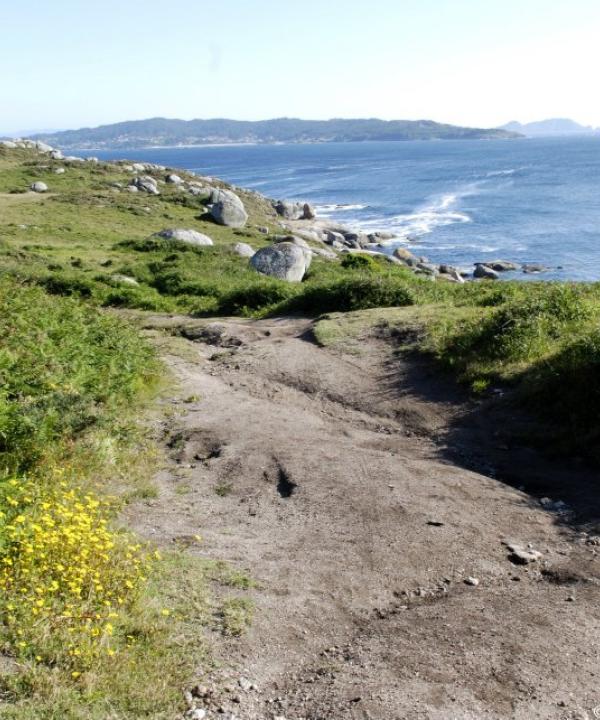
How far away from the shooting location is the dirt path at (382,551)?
237 inches

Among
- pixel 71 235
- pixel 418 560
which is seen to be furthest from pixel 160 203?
Answer: pixel 418 560

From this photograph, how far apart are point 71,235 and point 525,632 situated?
42.8m

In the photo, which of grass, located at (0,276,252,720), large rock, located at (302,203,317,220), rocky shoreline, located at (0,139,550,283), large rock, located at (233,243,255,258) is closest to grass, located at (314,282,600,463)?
grass, located at (0,276,252,720)

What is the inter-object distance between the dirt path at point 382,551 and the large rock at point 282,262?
19.4 meters

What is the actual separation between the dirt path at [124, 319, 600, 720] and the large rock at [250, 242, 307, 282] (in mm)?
19353

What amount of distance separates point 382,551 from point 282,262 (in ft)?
88.2

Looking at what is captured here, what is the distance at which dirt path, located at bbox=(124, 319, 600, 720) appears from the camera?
6016 millimetres

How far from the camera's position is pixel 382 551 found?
8.46 meters

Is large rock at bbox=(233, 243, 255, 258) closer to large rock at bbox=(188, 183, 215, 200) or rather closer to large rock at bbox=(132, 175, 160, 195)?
large rock at bbox=(188, 183, 215, 200)

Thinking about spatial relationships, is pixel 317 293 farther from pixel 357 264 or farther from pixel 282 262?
pixel 357 264

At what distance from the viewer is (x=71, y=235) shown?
44125 millimetres

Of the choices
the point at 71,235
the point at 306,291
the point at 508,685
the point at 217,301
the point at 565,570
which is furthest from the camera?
the point at 71,235

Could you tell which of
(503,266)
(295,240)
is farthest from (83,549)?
(503,266)

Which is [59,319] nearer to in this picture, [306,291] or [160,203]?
[306,291]
